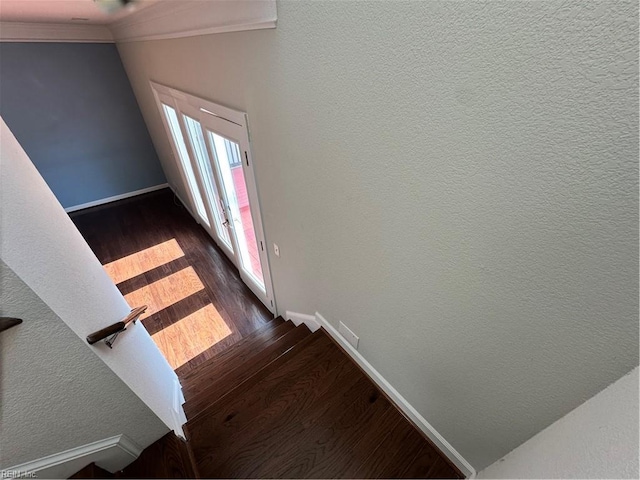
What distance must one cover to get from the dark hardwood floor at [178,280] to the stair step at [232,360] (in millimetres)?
279

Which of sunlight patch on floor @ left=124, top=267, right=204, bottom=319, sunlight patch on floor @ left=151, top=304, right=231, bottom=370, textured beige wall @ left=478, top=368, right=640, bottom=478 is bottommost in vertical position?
sunlight patch on floor @ left=151, top=304, right=231, bottom=370

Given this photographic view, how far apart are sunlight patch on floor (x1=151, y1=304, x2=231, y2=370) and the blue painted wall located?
11.2ft

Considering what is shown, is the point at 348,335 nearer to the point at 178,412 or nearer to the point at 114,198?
the point at 178,412

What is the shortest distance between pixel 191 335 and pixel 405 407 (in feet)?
7.03

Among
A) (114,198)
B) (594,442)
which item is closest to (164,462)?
(594,442)

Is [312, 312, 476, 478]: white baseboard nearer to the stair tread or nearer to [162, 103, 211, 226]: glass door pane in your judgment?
the stair tread

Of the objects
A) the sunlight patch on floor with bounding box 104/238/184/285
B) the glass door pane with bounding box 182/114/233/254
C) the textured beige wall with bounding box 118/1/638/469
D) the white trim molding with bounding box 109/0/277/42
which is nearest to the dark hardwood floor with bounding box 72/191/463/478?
the textured beige wall with bounding box 118/1/638/469

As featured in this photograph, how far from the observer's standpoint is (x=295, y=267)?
1.78m

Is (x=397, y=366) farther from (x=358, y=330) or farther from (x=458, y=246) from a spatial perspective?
(x=458, y=246)

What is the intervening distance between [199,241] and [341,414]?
3.14 m

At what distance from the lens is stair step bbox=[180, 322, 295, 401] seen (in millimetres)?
1933

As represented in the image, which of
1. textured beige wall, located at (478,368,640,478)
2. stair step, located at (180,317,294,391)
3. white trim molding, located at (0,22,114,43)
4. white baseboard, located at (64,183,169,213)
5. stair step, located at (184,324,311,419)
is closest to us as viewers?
textured beige wall, located at (478,368,640,478)

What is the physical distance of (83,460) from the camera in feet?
3.48

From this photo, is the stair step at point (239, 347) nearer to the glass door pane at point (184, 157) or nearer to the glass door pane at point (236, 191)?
the glass door pane at point (236, 191)
